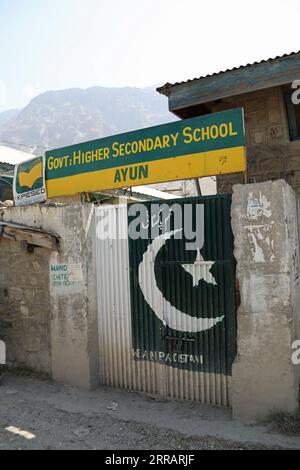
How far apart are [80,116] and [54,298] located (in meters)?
150

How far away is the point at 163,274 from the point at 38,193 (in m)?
2.80

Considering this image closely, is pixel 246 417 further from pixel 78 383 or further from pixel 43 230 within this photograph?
pixel 43 230

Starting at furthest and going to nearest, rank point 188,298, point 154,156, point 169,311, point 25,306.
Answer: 1. point 25,306
2. point 154,156
3. point 169,311
4. point 188,298

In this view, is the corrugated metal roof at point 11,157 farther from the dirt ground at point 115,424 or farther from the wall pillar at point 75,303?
the dirt ground at point 115,424

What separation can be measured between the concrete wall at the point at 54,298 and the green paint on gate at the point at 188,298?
27.9 inches

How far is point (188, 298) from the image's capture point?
5.15m

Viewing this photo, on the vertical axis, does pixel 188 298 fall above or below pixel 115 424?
above

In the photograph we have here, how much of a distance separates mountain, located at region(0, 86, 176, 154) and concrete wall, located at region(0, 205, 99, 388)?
110 m

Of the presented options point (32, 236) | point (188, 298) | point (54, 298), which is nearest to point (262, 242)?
point (188, 298)

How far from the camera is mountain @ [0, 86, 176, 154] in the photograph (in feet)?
424

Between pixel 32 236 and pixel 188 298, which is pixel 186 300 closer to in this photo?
pixel 188 298

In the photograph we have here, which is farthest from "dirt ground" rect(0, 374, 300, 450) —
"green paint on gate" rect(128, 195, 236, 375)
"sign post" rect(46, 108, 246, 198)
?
"sign post" rect(46, 108, 246, 198)

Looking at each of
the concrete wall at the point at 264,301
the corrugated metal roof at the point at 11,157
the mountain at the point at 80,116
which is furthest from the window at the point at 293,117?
the mountain at the point at 80,116

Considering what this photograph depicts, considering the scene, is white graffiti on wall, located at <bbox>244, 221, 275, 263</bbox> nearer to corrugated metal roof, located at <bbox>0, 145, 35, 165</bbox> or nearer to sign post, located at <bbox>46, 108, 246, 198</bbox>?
sign post, located at <bbox>46, 108, 246, 198</bbox>
